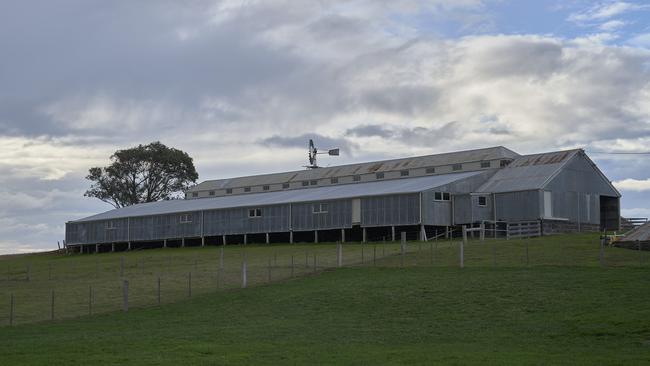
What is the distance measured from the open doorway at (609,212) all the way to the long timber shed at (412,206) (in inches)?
3.9

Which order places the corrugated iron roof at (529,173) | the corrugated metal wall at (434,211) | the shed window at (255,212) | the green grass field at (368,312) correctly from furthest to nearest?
1. the shed window at (255,212)
2. the corrugated iron roof at (529,173)
3. the corrugated metal wall at (434,211)
4. the green grass field at (368,312)

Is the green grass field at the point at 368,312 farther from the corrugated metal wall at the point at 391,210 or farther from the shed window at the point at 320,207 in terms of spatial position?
the shed window at the point at 320,207

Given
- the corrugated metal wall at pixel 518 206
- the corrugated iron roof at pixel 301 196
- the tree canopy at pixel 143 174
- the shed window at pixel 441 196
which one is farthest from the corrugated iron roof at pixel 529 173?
the tree canopy at pixel 143 174

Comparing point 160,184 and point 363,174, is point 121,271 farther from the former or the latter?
point 160,184

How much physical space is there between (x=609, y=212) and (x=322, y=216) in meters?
28.5

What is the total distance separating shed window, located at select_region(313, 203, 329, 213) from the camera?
266 feet

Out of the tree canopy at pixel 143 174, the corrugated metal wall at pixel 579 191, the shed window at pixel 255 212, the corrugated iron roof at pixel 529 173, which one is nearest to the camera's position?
the corrugated metal wall at pixel 579 191

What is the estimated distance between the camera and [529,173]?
79.4 meters

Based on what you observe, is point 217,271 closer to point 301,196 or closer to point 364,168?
point 301,196

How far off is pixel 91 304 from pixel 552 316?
2294 cm

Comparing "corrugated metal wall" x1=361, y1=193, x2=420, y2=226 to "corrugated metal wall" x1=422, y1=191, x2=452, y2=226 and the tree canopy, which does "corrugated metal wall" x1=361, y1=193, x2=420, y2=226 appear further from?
the tree canopy

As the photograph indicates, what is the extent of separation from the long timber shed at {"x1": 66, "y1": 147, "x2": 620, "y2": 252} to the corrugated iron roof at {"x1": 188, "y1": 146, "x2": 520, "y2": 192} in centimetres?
21

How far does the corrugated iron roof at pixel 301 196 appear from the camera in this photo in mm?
79562

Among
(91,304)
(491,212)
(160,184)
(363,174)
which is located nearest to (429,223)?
(491,212)
